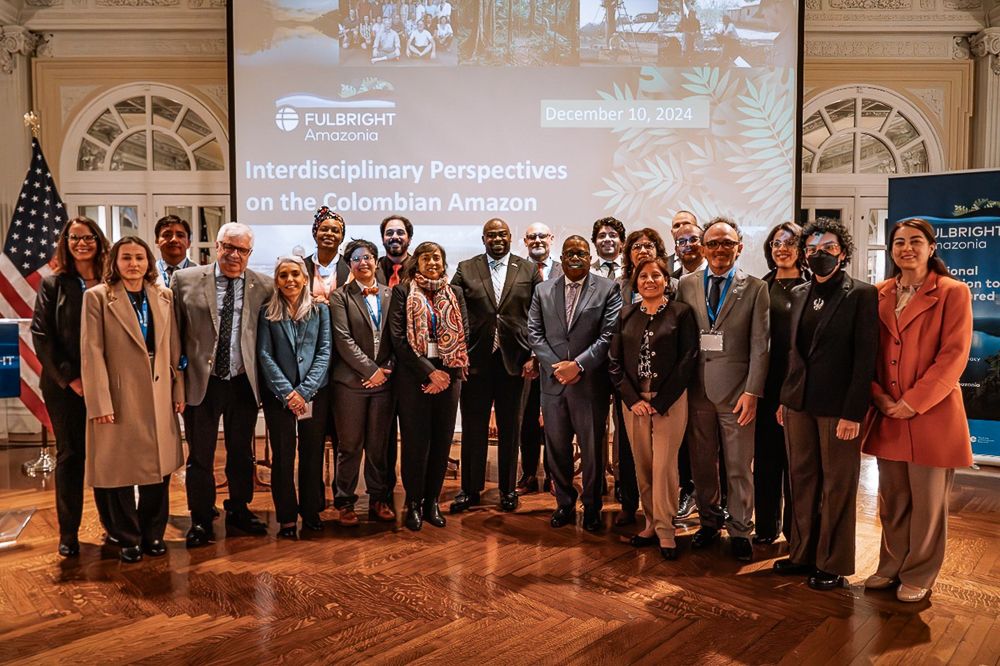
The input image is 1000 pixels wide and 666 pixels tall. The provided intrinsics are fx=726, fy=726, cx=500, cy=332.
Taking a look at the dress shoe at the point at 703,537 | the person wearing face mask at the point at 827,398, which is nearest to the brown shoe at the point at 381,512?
the dress shoe at the point at 703,537

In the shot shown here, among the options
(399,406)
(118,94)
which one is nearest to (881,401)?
(399,406)

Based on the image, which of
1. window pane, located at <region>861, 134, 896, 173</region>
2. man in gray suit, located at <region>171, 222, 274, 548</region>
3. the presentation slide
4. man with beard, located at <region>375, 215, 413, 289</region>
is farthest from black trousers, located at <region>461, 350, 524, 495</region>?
window pane, located at <region>861, 134, 896, 173</region>

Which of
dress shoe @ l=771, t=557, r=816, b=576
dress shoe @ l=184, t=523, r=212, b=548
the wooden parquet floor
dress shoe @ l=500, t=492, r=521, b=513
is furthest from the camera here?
dress shoe @ l=500, t=492, r=521, b=513

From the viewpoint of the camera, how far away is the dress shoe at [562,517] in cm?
405

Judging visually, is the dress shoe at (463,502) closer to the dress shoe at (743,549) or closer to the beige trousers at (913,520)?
the dress shoe at (743,549)

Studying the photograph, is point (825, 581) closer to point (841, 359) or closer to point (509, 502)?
point (841, 359)

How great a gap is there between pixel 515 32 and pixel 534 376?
3451 mm

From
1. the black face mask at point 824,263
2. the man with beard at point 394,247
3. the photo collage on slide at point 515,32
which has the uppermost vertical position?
the photo collage on slide at point 515,32

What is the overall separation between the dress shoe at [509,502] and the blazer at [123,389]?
6.18 feet

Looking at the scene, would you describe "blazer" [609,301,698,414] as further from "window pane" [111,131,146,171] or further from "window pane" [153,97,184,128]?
"window pane" [111,131,146,171]

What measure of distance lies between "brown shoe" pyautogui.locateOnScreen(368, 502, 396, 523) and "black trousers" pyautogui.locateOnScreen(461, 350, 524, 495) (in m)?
0.50

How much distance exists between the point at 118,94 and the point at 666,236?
5.33 metres

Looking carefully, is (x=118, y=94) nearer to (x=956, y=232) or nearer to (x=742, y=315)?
(x=742, y=315)

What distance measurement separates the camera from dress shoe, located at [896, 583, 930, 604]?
302 centimetres
